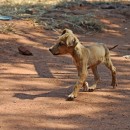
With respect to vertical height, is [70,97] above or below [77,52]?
below

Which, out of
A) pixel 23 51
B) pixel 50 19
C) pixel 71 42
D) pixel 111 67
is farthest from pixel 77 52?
pixel 50 19

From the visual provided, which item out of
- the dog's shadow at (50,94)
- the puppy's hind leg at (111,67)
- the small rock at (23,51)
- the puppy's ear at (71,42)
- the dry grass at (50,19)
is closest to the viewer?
the puppy's ear at (71,42)

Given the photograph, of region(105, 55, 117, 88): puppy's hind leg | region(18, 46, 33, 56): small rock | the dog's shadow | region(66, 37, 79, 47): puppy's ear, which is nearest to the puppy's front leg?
the dog's shadow

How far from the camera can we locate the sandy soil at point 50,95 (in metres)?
4.88

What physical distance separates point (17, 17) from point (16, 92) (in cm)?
688

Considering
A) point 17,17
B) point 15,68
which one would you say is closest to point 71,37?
point 15,68

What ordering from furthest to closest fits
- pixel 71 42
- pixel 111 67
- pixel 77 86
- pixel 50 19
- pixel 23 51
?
pixel 50 19 < pixel 23 51 < pixel 111 67 < pixel 77 86 < pixel 71 42

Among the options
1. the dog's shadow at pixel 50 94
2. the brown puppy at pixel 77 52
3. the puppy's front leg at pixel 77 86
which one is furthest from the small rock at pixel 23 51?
the puppy's front leg at pixel 77 86

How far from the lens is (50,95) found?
5957 mm

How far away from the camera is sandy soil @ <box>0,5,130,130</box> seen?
488cm

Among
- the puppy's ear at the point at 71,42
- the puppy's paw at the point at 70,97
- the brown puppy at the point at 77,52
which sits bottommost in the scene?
the puppy's paw at the point at 70,97

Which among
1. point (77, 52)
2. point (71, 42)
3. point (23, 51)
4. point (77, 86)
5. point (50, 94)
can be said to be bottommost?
point (23, 51)

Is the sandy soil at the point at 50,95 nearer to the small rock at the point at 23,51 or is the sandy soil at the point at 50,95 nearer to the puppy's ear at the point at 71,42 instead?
the small rock at the point at 23,51

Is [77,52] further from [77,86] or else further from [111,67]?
[111,67]
